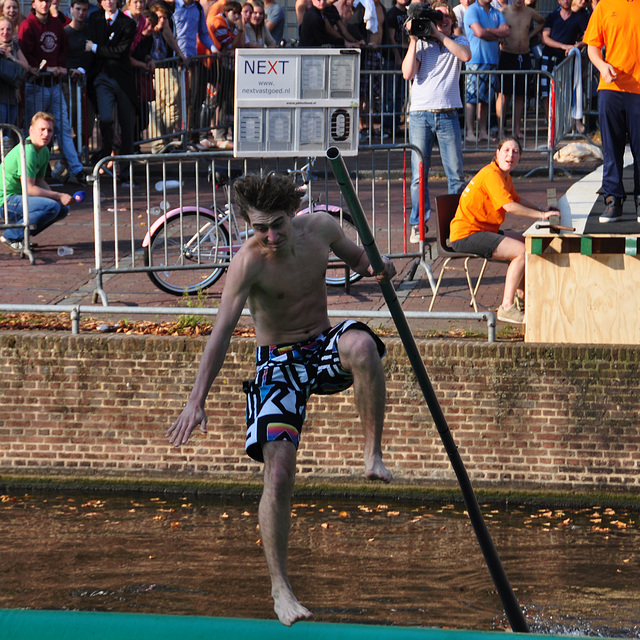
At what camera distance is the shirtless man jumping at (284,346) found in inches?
205

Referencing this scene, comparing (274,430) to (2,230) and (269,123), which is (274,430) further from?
(2,230)

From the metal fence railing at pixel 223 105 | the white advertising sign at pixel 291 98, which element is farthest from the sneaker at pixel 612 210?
the metal fence railing at pixel 223 105

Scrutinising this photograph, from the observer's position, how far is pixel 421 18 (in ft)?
37.1

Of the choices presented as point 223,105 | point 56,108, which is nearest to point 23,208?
point 56,108

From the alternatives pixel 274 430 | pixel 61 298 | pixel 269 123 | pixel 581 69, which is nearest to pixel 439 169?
pixel 581 69

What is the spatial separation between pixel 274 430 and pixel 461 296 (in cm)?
568

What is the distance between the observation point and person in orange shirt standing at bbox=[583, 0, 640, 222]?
901 cm

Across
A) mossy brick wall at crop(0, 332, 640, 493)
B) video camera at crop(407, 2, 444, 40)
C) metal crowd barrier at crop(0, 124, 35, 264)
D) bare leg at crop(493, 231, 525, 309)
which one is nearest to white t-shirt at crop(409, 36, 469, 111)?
video camera at crop(407, 2, 444, 40)

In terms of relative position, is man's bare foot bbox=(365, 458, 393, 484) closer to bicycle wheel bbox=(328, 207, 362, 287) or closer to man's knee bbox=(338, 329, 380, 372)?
man's knee bbox=(338, 329, 380, 372)

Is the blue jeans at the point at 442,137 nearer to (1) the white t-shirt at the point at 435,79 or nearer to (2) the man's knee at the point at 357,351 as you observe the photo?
(1) the white t-shirt at the point at 435,79

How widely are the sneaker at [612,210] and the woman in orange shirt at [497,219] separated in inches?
22.9

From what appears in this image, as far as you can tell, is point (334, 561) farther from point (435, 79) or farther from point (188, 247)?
point (435, 79)

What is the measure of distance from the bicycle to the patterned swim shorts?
16.7 ft

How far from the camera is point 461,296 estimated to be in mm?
10758
